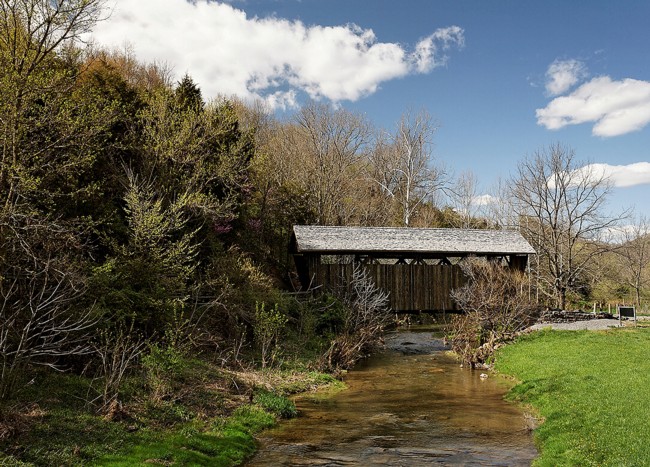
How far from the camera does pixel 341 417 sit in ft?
41.0

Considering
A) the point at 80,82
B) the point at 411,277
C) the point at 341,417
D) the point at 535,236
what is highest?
the point at 80,82

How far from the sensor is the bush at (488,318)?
67.0 feet

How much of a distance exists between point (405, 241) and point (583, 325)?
8905 mm

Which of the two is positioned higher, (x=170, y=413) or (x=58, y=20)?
(x=58, y=20)

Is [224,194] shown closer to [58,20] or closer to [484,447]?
[58,20]

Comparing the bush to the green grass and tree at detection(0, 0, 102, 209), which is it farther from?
tree at detection(0, 0, 102, 209)

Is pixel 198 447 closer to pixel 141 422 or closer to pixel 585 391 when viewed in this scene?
pixel 141 422

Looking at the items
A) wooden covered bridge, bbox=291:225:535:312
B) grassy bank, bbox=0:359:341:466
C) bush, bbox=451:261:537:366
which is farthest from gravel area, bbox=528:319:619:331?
grassy bank, bbox=0:359:341:466

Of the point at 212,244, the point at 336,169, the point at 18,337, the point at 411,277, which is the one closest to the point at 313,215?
the point at 336,169

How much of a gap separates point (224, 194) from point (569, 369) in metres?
15.3

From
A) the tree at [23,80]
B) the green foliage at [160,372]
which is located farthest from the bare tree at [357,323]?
the tree at [23,80]

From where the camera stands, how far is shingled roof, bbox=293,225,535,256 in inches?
923

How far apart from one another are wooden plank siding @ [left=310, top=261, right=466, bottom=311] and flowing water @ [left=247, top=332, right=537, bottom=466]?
746 centimetres

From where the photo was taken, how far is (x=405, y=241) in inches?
963
